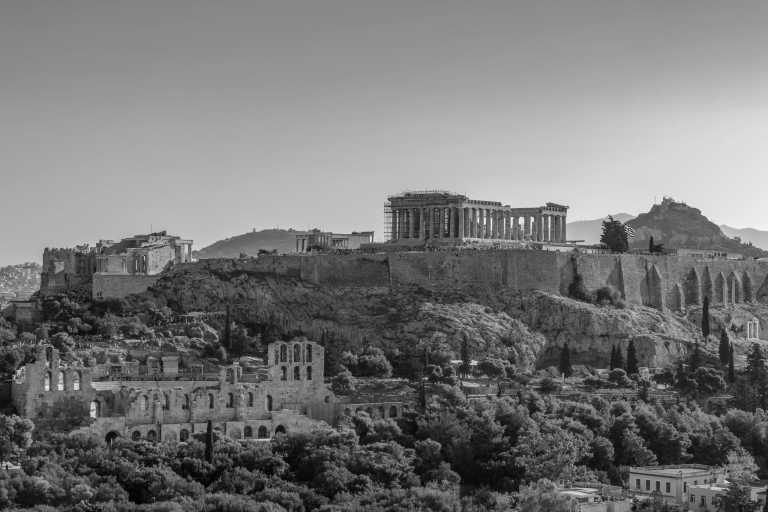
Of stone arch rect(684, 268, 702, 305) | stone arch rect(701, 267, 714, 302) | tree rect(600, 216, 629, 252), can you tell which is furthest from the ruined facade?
stone arch rect(701, 267, 714, 302)

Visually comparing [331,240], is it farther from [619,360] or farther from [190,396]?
[190,396]

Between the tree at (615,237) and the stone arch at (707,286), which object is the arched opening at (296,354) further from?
the stone arch at (707,286)

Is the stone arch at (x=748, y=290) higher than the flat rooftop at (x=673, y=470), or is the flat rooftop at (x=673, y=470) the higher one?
the stone arch at (x=748, y=290)

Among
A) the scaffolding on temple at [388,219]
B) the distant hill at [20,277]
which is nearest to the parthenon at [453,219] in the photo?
the scaffolding on temple at [388,219]

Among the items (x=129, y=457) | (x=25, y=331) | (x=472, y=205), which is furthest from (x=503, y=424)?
(x=472, y=205)

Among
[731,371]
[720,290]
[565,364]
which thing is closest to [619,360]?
[565,364]
